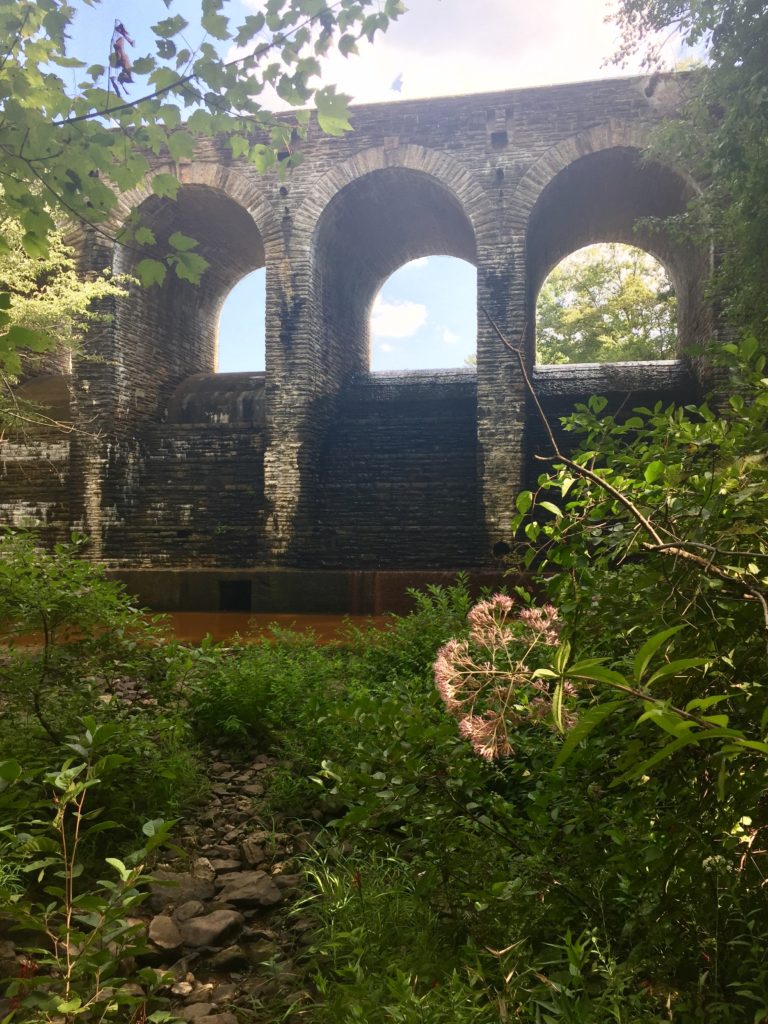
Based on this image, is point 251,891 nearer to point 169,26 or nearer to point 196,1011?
point 196,1011

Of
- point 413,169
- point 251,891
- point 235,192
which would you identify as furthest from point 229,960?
point 235,192

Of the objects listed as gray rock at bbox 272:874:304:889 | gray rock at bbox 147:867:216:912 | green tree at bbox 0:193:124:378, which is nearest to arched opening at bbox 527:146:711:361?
green tree at bbox 0:193:124:378

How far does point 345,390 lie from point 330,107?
910cm

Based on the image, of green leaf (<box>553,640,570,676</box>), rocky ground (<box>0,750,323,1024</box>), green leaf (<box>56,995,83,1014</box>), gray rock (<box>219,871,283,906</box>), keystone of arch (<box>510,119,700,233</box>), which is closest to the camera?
green leaf (<box>553,640,570,676</box>)

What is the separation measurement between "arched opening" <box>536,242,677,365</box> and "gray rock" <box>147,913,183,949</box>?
20.5m

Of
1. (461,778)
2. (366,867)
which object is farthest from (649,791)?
(366,867)

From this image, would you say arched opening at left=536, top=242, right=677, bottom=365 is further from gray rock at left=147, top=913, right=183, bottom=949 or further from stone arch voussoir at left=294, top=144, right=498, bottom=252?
gray rock at left=147, top=913, right=183, bottom=949

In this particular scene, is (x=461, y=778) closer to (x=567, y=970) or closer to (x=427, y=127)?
(x=567, y=970)

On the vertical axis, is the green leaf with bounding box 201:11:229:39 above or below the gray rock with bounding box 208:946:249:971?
above

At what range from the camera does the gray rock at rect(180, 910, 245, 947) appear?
7.41 ft

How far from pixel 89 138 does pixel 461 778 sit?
9.05ft

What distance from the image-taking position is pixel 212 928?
7.54 feet

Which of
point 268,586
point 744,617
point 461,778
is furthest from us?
point 268,586

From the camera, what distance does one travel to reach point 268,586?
9750 millimetres
